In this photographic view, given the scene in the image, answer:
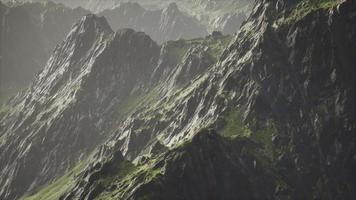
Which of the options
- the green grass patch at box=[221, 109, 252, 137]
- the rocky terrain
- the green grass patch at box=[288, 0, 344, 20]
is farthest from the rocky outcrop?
the green grass patch at box=[288, 0, 344, 20]

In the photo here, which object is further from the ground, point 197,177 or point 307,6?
point 307,6

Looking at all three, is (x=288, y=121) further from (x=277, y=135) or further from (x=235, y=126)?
(x=235, y=126)

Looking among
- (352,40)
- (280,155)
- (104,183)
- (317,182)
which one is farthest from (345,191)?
(104,183)

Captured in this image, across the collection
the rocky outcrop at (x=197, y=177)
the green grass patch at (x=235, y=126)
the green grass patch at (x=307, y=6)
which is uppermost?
the green grass patch at (x=307, y=6)

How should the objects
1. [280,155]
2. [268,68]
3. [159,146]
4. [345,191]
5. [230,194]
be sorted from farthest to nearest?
[159,146] < [268,68] < [280,155] < [345,191] < [230,194]

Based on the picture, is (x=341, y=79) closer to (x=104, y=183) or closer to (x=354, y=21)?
(x=354, y=21)

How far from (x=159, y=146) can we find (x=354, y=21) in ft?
262

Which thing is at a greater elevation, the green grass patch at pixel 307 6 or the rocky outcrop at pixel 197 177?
the green grass patch at pixel 307 6

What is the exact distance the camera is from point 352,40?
157750 mm

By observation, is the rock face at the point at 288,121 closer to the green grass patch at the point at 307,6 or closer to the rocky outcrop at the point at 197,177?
the rocky outcrop at the point at 197,177

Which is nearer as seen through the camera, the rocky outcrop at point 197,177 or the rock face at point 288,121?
the rocky outcrop at point 197,177

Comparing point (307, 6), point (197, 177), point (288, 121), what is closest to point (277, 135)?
point (288, 121)

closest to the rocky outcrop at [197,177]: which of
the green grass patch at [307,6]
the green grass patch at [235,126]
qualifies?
the green grass patch at [235,126]

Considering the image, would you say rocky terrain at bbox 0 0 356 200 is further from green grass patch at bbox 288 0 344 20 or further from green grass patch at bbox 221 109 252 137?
green grass patch at bbox 288 0 344 20
